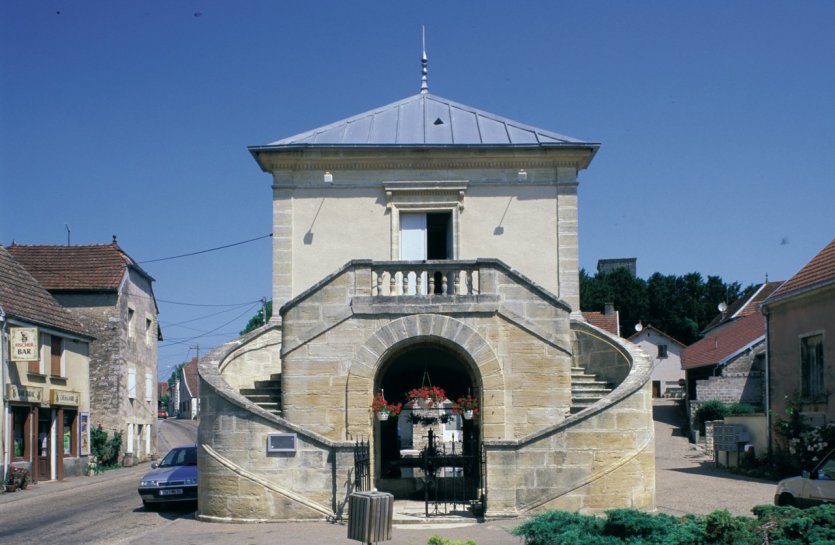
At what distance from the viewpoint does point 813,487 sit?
14.9 m

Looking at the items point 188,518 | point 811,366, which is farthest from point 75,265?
point 811,366

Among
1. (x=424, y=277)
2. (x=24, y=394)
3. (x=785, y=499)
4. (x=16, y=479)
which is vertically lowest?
(x=16, y=479)

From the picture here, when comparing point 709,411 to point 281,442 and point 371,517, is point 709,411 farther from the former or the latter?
point 371,517

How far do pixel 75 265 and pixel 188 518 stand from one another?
23.8 meters

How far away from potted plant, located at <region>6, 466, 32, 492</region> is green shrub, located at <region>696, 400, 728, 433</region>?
24.6m

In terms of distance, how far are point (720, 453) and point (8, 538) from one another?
823 inches

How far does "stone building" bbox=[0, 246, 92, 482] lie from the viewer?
2739 cm

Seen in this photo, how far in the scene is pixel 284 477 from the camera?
624 inches

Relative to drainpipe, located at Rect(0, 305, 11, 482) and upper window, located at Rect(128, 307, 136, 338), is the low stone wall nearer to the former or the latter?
drainpipe, located at Rect(0, 305, 11, 482)

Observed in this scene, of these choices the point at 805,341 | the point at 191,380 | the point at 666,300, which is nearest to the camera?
the point at 805,341

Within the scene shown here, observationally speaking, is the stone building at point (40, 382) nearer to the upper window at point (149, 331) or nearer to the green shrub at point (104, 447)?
the green shrub at point (104, 447)

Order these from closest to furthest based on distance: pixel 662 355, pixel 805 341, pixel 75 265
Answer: pixel 805 341, pixel 75 265, pixel 662 355

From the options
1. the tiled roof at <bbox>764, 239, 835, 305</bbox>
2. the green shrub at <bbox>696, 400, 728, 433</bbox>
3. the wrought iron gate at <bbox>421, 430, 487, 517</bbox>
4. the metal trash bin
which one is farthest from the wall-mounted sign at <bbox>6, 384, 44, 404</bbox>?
the green shrub at <bbox>696, 400, 728, 433</bbox>

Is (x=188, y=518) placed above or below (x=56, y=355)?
below
